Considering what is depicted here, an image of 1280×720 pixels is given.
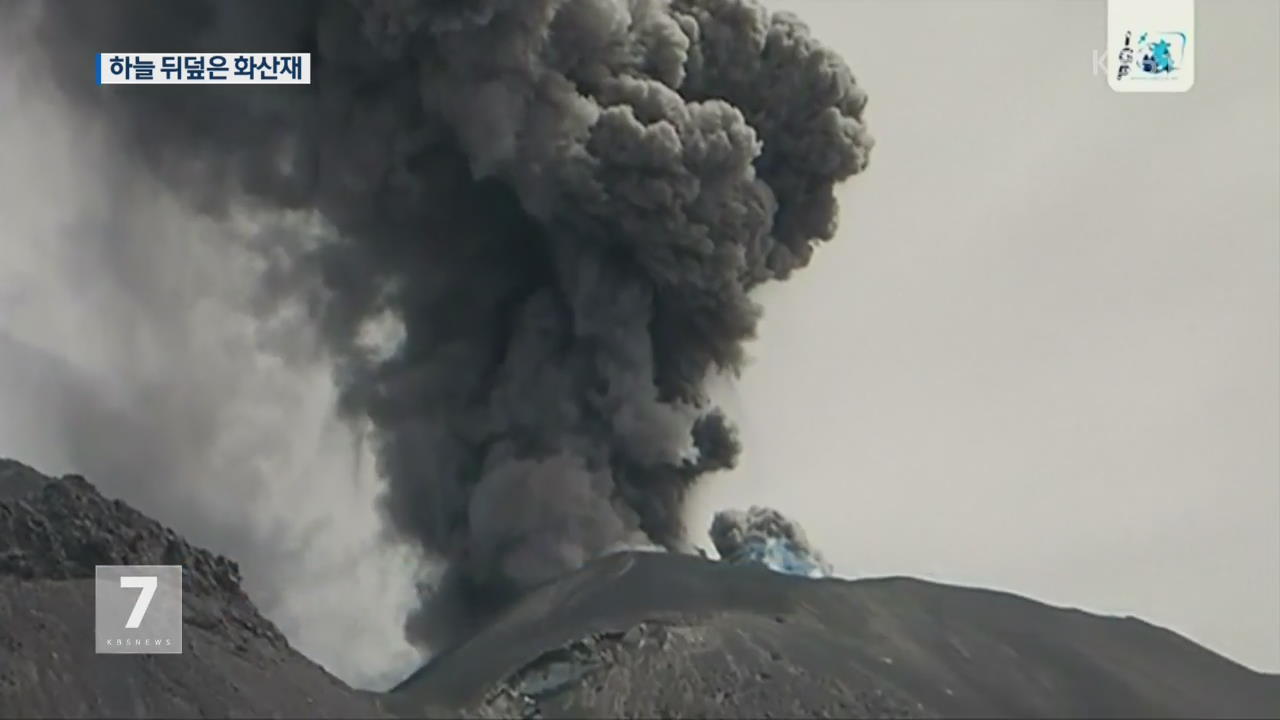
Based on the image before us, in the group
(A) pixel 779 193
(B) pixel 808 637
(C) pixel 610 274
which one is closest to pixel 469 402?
(C) pixel 610 274

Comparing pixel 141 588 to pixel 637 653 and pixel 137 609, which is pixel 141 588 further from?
pixel 637 653

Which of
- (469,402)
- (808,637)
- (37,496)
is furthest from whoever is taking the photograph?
(469,402)

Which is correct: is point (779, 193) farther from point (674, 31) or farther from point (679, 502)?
point (679, 502)

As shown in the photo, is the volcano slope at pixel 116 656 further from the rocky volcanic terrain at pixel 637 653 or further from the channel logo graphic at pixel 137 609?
the channel logo graphic at pixel 137 609

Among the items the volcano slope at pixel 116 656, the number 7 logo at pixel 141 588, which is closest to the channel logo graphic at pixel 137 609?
the number 7 logo at pixel 141 588

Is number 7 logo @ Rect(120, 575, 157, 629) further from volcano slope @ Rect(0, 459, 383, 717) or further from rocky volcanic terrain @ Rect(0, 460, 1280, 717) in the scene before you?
rocky volcanic terrain @ Rect(0, 460, 1280, 717)

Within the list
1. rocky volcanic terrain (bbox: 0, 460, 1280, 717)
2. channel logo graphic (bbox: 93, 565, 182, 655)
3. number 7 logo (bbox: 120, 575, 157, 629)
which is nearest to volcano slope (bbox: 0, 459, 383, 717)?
rocky volcanic terrain (bbox: 0, 460, 1280, 717)
